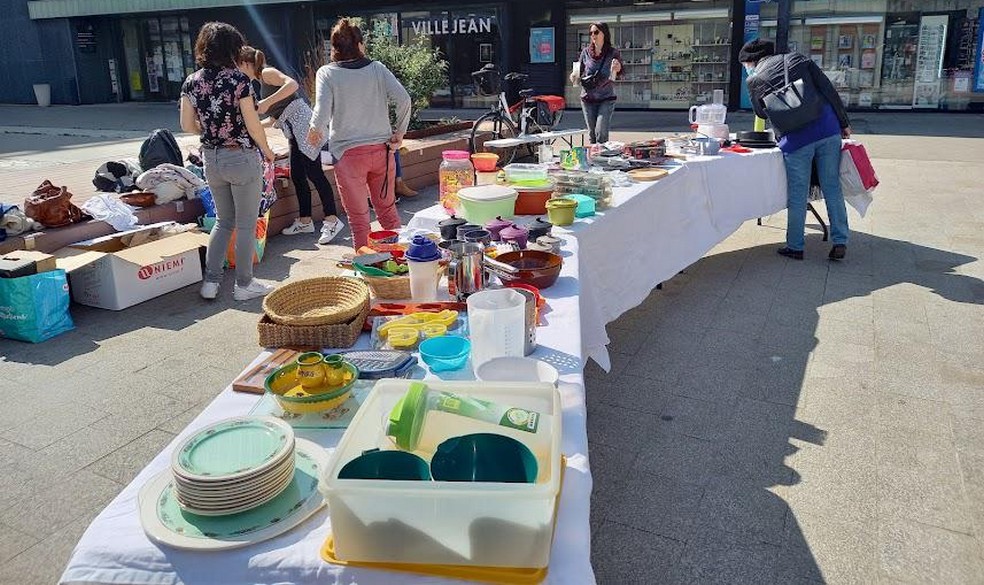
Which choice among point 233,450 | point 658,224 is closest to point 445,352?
point 233,450

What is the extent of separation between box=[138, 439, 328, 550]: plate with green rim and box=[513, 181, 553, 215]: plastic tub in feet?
7.57

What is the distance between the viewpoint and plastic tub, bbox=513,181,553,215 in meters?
3.66

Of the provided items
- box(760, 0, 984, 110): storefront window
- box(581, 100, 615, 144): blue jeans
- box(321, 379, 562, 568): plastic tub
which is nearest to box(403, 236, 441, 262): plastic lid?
box(321, 379, 562, 568): plastic tub

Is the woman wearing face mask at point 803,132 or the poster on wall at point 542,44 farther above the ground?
the poster on wall at point 542,44

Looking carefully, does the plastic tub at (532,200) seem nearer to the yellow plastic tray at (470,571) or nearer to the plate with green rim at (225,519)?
the plate with green rim at (225,519)

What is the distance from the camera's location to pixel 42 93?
2208cm

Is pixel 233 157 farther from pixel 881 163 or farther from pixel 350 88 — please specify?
pixel 881 163

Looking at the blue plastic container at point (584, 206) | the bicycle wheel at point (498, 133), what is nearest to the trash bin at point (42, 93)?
the bicycle wheel at point (498, 133)

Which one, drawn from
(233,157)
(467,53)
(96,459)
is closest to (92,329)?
(233,157)

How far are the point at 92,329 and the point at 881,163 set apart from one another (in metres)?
9.48

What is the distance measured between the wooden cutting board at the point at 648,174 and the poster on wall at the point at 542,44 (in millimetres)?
13487

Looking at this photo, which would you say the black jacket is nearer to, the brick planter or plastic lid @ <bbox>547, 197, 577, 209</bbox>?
plastic lid @ <bbox>547, 197, 577, 209</bbox>

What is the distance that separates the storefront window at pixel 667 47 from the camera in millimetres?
16312

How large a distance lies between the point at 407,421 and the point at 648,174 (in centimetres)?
362
